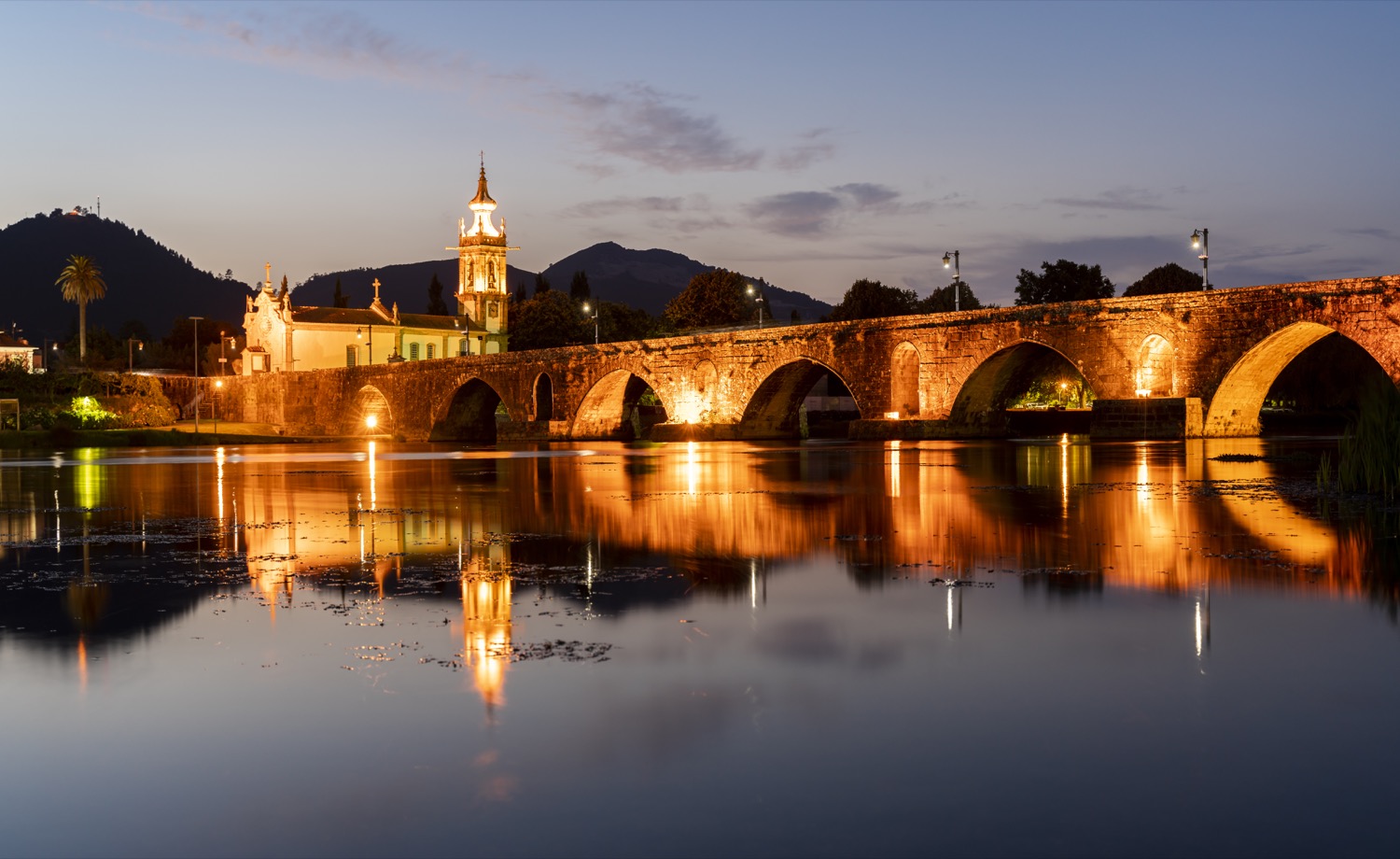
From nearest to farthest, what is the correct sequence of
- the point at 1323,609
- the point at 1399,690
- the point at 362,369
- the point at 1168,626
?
the point at 1399,690
the point at 1168,626
the point at 1323,609
the point at 362,369

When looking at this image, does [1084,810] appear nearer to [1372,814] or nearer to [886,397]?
[1372,814]

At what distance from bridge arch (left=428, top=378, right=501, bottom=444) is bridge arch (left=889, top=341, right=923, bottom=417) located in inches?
1289

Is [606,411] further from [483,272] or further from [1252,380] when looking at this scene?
[483,272]

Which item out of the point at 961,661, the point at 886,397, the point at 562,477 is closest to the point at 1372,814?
the point at 961,661

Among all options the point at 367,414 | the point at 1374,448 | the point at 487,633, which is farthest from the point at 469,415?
the point at 487,633

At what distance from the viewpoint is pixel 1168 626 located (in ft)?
23.1

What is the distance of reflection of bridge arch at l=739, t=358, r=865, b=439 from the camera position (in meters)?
52.2

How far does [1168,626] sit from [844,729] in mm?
2935

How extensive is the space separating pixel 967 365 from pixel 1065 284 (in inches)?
2226

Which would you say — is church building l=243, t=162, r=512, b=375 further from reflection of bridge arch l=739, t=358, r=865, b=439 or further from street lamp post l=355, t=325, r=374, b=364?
reflection of bridge arch l=739, t=358, r=865, b=439

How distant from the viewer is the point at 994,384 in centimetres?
4609

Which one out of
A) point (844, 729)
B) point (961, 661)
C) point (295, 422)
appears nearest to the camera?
point (844, 729)

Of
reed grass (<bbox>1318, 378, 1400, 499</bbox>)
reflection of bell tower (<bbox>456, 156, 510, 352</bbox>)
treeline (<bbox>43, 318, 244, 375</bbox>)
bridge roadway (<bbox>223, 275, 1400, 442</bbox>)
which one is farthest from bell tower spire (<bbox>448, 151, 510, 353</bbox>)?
reed grass (<bbox>1318, 378, 1400, 499</bbox>)

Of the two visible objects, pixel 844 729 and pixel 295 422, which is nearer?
pixel 844 729
